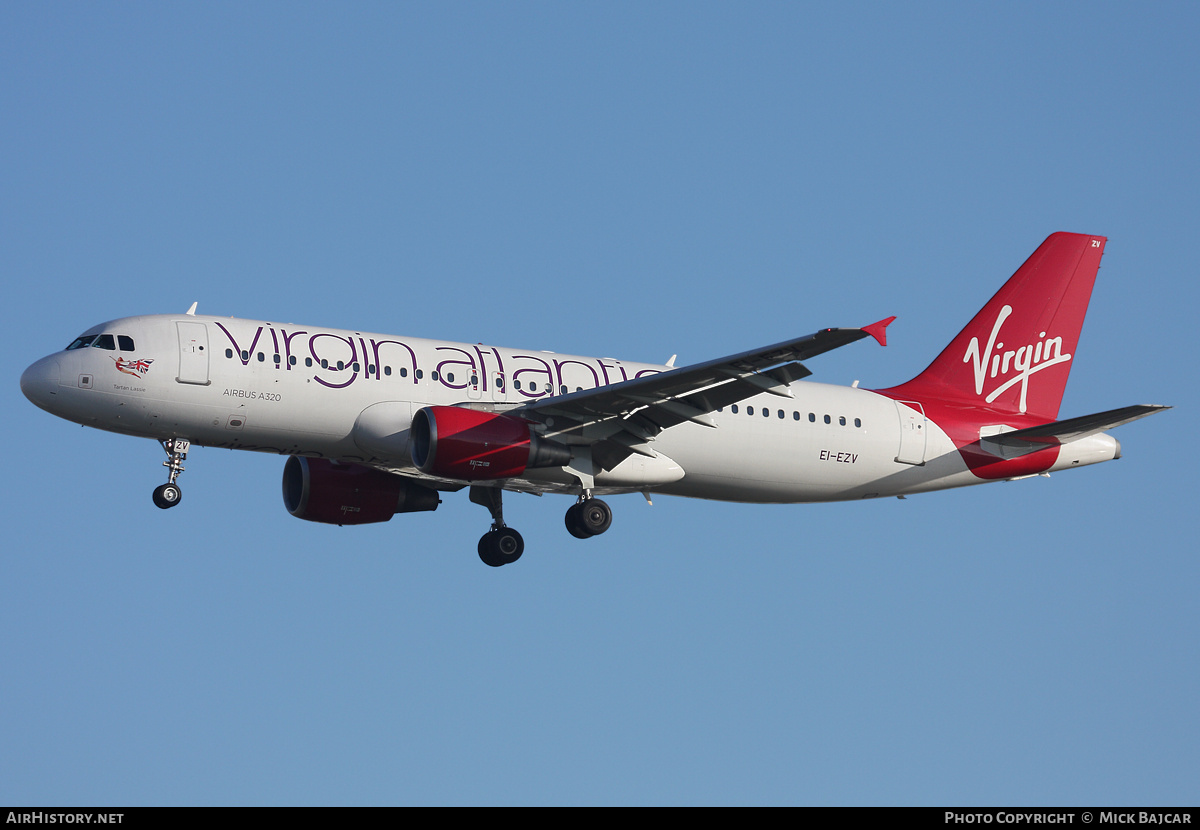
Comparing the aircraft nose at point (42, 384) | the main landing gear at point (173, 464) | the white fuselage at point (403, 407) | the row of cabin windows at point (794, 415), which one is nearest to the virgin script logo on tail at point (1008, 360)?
the white fuselage at point (403, 407)

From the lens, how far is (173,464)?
33.5 m

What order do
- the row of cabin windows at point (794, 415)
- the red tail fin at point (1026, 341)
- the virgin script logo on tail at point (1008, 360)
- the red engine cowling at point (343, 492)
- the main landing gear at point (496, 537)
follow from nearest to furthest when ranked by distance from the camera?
1. the row of cabin windows at point (794, 415)
2. the red engine cowling at point (343, 492)
3. the main landing gear at point (496, 537)
4. the red tail fin at point (1026, 341)
5. the virgin script logo on tail at point (1008, 360)

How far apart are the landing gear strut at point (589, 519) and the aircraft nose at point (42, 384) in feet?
40.0

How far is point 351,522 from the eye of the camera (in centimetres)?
3900

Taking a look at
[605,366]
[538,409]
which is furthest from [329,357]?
[605,366]

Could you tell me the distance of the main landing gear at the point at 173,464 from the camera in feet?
109

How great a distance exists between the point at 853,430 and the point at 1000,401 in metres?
5.17

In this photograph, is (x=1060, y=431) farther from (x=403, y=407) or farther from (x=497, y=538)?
(x=403, y=407)

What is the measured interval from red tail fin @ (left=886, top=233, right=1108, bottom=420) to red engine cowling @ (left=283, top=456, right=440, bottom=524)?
13705 mm

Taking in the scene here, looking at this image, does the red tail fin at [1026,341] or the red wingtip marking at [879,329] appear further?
the red tail fin at [1026,341]

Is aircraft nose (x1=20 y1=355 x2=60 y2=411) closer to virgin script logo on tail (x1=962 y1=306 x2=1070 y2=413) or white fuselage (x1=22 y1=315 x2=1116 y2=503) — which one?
white fuselage (x1=22 y1=315 x2=1116 y2=503)

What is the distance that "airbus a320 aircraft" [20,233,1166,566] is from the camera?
32.9 m

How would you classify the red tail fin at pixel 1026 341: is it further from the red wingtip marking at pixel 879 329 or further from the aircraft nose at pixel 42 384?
the aircraft nose at pixel 42 384
